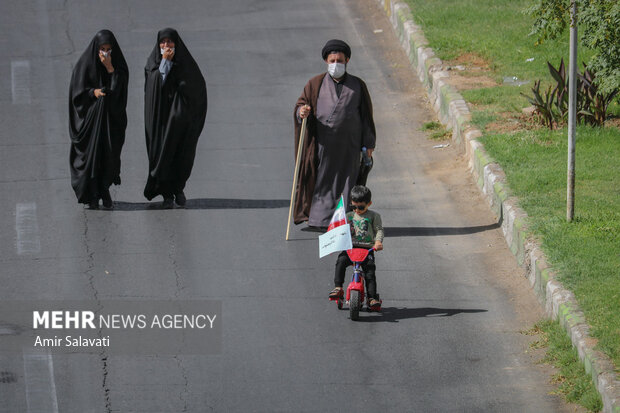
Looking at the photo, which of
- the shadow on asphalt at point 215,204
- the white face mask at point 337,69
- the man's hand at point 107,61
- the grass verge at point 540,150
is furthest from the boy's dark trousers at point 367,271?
the man's hand at point 107,61

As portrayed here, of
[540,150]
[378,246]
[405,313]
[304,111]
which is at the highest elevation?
[304,111]

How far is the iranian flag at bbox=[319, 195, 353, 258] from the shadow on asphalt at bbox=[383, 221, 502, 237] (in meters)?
2.10

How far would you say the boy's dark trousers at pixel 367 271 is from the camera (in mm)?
9789

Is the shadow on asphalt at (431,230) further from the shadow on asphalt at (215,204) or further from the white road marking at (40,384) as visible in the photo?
the white road marking at (40,384)

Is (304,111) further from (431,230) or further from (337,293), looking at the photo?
(337,293)

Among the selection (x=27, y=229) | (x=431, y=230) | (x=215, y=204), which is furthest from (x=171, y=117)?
(x=431, y=230)

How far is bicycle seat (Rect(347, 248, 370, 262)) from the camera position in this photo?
9.77m

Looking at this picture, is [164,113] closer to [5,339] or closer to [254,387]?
[5,339]

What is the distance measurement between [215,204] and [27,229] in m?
2.08

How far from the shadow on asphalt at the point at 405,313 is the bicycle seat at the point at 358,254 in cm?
51

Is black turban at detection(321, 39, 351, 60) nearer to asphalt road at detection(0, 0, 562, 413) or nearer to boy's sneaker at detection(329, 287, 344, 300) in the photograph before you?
asphalt road at detection(0, 0, 562, 413)

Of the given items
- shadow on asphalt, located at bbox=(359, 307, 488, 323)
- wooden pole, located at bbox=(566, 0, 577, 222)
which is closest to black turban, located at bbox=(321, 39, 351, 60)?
wooden pole, located at bbox=(566, 0, 577, 222)

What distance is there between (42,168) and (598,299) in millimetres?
7214

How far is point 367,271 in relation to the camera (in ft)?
32.2
